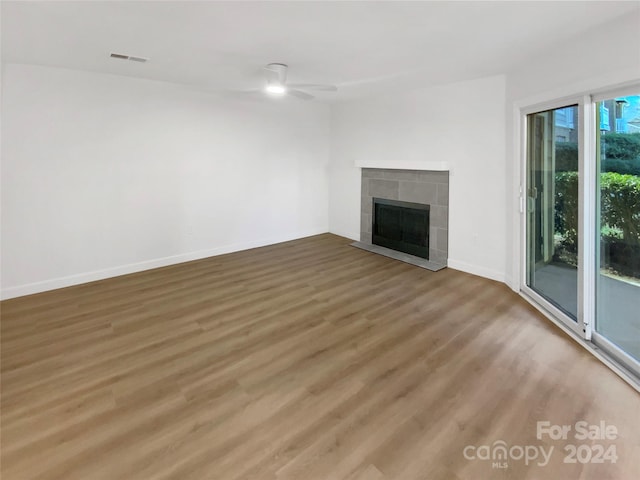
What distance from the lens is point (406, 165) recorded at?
5.02m

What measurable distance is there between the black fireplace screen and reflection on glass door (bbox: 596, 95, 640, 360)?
2428 millimetres

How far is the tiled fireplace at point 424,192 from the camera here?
475 centimetres

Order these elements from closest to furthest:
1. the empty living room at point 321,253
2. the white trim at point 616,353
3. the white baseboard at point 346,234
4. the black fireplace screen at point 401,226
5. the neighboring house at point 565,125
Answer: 1. the empty living room at point 321,253
2. the white trim at point 616,353
3. the neighboring house at point 565,125
4. the black fireplace screen at point 401,226
5. the white baseboard at point 346,234

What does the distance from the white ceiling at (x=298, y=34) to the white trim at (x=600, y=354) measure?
2.38 meters

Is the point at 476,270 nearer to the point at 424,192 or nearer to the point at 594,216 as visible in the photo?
the point at 424,192

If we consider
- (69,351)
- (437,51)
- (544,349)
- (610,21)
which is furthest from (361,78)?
(69,351)

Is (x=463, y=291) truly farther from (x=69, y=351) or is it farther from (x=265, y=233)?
(x=69, y=351)

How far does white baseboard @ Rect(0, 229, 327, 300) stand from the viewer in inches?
152

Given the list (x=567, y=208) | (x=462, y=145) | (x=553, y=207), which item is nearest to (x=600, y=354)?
(x=567, y=208)

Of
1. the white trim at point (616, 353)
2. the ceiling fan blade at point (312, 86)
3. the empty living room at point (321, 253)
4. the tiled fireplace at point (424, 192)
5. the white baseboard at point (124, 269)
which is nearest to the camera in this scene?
the empty living room at point (321, 253)

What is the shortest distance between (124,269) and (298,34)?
3625mm

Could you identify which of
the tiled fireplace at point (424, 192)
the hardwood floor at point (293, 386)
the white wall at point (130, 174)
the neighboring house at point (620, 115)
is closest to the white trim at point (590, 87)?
the neighboring house at point (620, 115)

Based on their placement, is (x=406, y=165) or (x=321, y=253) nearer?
(x=406, y=165)

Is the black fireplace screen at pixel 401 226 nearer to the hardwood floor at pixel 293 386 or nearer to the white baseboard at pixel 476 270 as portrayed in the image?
the white baseboard at pixel 476 270
